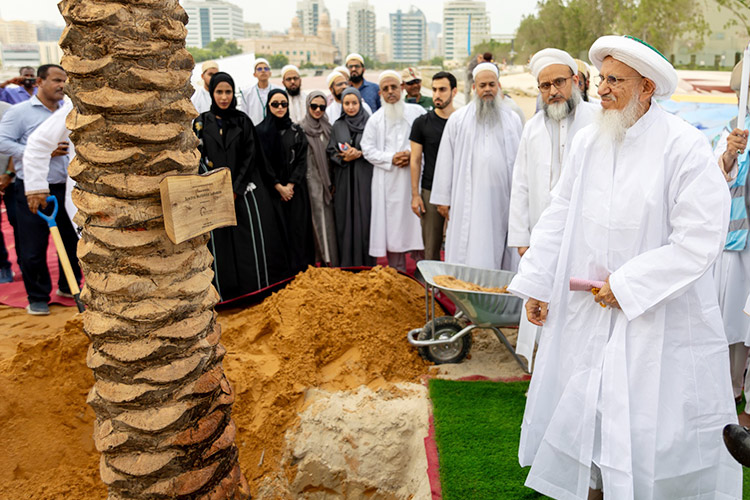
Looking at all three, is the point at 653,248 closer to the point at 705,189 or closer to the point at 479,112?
the point at 705,189

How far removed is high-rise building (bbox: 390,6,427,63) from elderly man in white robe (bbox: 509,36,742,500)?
17850 centimetres

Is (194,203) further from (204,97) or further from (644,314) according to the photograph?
(204,97)

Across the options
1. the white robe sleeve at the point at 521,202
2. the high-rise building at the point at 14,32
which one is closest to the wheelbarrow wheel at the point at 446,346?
the white robe sleeve at the point at 521,202

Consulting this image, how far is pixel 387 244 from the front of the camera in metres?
6.05

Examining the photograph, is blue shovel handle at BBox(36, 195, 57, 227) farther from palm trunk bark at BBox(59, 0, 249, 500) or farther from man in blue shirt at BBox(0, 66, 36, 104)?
man in blue shirt at BBox(0, 66, 36, 104)

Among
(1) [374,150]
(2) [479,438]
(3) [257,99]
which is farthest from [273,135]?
(2) [479,438]

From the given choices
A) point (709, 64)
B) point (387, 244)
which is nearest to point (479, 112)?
point (387, 244)

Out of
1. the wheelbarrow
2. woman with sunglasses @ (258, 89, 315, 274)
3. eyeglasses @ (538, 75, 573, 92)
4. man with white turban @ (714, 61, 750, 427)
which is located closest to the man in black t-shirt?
woman with sunglasses @ (258, 89, 315, 274)

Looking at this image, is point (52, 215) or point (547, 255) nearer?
point (547, 255)

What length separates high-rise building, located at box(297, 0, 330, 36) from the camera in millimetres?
168000

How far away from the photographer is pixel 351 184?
603 cm

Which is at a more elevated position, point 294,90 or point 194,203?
point 294,90

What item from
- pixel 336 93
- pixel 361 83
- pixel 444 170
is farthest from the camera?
pixel 361 83

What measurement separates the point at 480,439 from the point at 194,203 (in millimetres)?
2063
